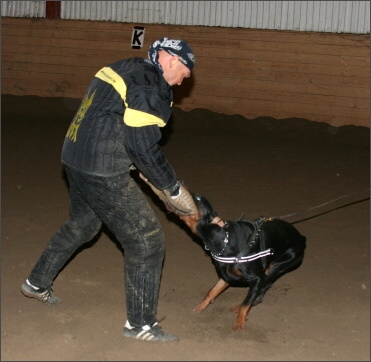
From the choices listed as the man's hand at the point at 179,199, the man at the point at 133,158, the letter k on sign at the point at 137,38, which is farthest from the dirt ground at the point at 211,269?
the letter k on sign at the point at 137,38

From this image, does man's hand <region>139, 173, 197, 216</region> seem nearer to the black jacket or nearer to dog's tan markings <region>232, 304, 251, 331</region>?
the black jacket

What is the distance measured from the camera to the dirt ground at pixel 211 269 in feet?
14.4

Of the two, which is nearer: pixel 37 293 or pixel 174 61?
pixel 174 61

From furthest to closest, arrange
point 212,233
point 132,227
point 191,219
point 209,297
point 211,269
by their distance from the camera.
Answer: point 211,269 < point 209,297 < point 212,233 < point 191,219 < point 132,227

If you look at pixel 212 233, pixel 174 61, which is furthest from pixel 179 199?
pixel 174 61

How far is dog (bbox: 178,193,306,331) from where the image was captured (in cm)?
460

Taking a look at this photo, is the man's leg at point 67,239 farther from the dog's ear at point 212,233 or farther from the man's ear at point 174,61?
the man's ear at point 174,61

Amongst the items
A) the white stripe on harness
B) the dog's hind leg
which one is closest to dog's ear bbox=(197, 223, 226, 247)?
the white stripe on harness

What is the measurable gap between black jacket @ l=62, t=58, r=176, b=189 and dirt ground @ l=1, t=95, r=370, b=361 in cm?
117

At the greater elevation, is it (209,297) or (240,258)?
(240,258)

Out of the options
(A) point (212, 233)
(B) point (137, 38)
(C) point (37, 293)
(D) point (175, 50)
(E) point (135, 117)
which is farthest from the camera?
(B) point (137, 38)

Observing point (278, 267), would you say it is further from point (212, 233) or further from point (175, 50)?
point (175, 50)

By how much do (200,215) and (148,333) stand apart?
85cm

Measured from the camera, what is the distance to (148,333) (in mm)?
4410
